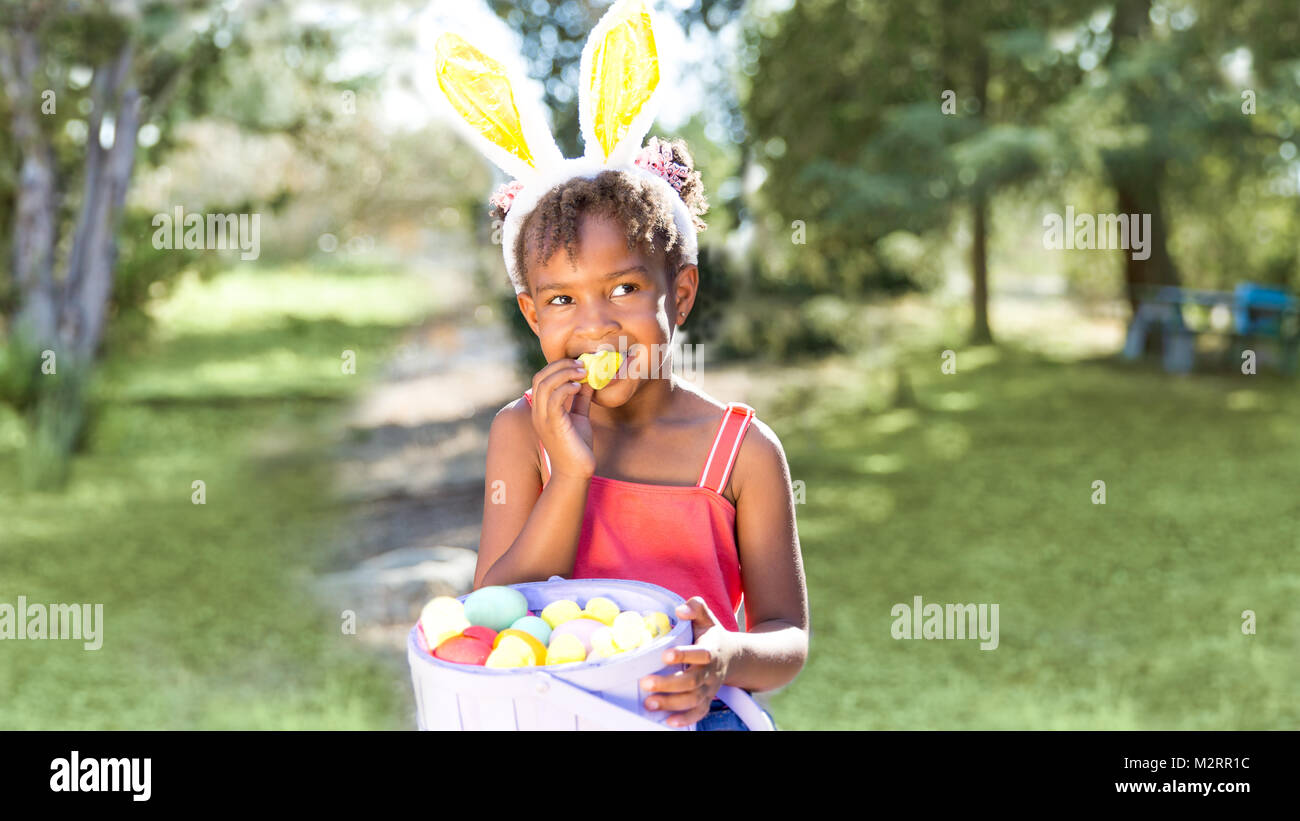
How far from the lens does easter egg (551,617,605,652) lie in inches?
53.7

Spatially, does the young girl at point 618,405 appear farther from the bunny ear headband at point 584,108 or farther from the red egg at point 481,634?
the red egg at point 481,634

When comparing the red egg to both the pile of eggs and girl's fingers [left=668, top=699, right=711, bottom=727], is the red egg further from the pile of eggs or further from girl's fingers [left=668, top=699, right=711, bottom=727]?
girl's fingers [left=668, top=699, right=711, bottom=727]

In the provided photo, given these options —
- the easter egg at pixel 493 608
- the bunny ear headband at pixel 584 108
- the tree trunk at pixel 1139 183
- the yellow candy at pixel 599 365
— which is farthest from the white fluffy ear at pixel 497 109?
the tree trunk at pixel 1139 183

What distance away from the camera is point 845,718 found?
472 centimetres

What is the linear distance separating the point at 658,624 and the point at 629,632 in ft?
0.13

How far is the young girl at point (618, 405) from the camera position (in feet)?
5.08

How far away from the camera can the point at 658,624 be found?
1.37m

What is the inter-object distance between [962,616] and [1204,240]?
9359 millimetres

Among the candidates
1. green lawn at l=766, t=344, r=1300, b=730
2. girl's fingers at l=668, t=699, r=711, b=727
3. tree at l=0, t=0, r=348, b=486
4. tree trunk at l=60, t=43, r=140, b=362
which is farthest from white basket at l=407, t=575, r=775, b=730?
tree trunk at l=60, t=43, r=140, b=362

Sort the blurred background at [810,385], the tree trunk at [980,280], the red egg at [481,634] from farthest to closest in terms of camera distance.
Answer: the tree trunk at [980,280], the blurred background at [810,385], the red egg at [481,634]

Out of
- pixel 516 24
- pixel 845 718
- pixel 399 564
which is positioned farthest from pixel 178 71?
→ pixel 845 718

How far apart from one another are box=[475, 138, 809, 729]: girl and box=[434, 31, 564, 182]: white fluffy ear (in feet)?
0.24

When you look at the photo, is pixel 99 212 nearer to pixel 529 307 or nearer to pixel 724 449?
pixel 529 307

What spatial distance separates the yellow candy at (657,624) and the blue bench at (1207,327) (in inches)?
374
